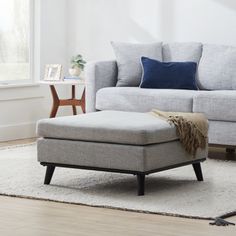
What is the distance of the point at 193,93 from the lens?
6.16 m

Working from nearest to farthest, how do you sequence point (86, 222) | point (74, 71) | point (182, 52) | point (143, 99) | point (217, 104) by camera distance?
point (86, 222) < point (217, 104) < point (143, 99) < point (182, 52) < point (74, 71)

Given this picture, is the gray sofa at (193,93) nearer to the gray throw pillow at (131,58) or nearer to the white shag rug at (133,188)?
the gray throw pillow at (131,58)

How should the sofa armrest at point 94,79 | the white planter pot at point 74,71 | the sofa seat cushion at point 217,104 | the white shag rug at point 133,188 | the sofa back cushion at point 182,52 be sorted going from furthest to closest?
1. the white planter pot at point 74,71
2. the sofa back cushion at point 182,52
3. the sofa armrest at point 94,79
4. the sofa seat cushion at point 217,104
5. the white shag rug at point 133,188

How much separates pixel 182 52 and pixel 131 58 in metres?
0.46

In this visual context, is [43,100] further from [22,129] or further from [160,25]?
[160,25]

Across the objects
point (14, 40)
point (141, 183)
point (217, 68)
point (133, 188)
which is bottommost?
point (133, 188)

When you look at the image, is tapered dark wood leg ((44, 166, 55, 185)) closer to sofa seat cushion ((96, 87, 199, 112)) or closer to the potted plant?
sofa seat cushion ((96, 87, 199, 112))

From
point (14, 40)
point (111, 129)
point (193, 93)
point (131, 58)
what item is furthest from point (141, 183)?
point (14, 40)

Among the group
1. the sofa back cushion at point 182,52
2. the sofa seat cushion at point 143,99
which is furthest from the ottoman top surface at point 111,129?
the sofa back cushion at point 182,52

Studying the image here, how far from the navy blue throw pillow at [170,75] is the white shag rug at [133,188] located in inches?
41.7

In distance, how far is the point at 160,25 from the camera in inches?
293

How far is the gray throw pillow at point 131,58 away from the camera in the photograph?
6867mm

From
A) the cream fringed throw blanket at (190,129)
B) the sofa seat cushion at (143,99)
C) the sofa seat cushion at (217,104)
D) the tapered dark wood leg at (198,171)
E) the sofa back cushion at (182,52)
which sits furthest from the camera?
the sofa back cushion at (182,52)

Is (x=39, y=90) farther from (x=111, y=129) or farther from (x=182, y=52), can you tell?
(x=111, y=129)
